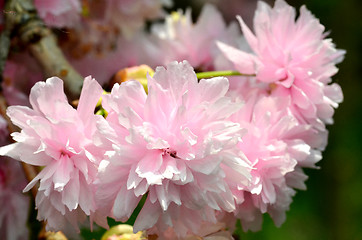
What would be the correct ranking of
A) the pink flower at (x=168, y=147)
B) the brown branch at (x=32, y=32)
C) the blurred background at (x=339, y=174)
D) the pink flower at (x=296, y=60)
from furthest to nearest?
the blurred background at (x=339, y=174)
the brown branch at (x=32, y=32)
the pink flower at (x=296, y=60)
the pink flower at (x=168, y=147)

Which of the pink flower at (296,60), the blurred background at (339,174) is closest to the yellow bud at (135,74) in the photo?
the pink flower at (296,60)

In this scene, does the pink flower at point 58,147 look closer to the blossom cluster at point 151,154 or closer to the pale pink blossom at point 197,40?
the blossom cluster at point 151,154

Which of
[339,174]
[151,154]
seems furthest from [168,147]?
[339,174]

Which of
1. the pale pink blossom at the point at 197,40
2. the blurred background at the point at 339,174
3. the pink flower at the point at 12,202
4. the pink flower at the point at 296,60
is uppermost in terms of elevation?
the pink flower at the point at 296,60

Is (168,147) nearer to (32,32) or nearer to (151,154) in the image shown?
(151,154)

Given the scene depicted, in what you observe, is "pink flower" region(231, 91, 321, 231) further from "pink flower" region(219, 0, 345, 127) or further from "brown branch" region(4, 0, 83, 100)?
"brown branch" region(4, 0, 83, 100)

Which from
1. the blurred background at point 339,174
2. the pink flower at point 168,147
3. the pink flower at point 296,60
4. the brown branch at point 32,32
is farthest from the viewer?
the blurred background at point 339,174

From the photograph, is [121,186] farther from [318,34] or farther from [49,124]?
[318,34]
